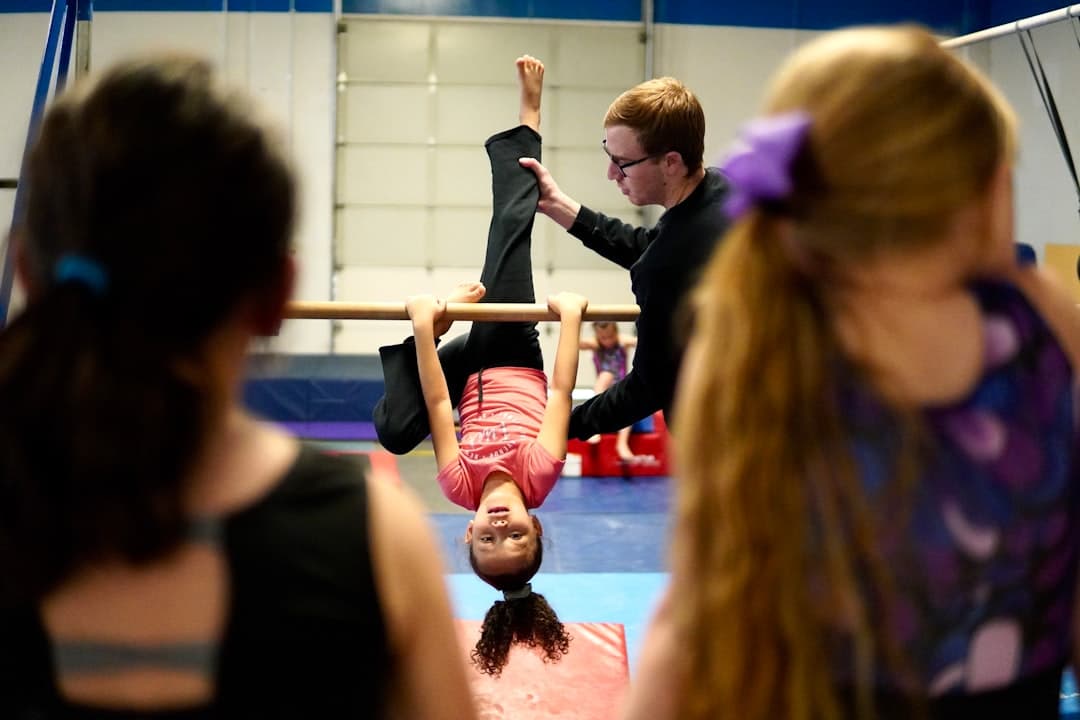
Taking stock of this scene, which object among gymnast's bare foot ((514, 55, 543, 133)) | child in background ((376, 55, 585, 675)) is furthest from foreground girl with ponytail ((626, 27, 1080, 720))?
gymnast's bare foot ((514, 55, 543, 133))

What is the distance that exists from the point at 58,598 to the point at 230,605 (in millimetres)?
149

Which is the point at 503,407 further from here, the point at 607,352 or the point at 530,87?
the point at 607,352

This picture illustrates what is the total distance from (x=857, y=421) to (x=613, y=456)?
22.4 feet

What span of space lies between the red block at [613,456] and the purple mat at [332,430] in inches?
76.8

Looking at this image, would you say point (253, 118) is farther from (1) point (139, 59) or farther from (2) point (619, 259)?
(2) point (619, 259)

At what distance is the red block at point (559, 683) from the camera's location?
129 inches

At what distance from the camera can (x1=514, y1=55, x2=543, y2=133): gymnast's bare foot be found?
3.45 meters

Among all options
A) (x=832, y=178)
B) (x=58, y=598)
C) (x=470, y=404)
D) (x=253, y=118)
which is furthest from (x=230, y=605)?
(x=470, y=404)

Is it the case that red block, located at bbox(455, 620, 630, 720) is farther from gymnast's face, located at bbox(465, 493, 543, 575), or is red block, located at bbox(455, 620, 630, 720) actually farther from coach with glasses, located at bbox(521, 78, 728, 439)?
coach with glasses, located at bbox(521, 78, 728, 439)

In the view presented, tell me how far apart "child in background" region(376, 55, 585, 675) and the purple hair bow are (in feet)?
6.74

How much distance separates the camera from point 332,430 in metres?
8.94

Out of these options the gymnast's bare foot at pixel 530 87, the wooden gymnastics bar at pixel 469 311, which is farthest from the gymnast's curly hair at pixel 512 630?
the gymnast's bare foot at pixel 530 87

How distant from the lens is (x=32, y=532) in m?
0.89

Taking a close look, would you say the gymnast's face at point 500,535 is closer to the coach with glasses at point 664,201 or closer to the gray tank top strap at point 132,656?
the coach with glasses at point 664,201
